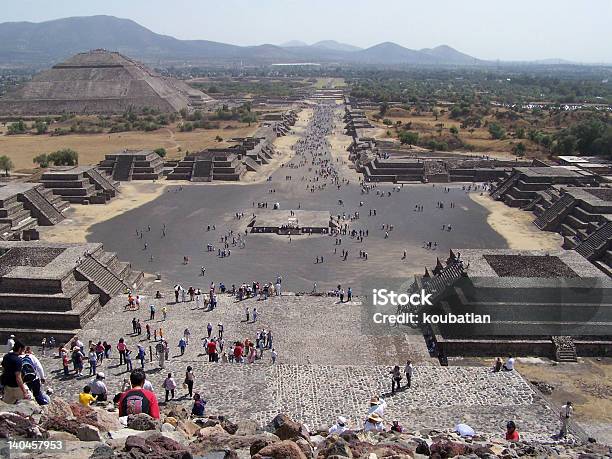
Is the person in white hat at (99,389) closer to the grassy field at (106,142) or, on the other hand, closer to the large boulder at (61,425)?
the large boulder at (61,425)

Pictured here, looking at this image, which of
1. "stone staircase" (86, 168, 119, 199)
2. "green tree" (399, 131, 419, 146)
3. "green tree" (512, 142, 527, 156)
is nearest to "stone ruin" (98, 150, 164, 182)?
"stone staircase" (86, 168, 119, 199)

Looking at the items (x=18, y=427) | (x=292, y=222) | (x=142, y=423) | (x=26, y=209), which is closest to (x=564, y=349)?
(x=142, y=423)

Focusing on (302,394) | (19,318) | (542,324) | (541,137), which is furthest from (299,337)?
(541,137)

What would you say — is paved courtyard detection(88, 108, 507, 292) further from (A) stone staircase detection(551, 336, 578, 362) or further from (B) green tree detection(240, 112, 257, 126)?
(B) green tree detection(240, 112, 257, 126)

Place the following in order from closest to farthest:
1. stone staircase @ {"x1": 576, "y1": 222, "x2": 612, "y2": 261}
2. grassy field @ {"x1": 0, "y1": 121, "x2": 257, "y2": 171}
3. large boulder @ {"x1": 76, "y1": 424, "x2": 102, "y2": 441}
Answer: large boulder @ {"x1": 76, "y1": 424, "x2": 102, "y2": 441} → stone staircase @ {"x1": 576, "y1": 222, "x2": 612, "y2": 261} → grassy field @ {"x1": 0, "y1": 121, "x2": 257, "y2": 171}

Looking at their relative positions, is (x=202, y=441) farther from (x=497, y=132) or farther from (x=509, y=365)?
(x=497, y=132)

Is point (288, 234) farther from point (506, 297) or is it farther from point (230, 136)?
point (230, 136)

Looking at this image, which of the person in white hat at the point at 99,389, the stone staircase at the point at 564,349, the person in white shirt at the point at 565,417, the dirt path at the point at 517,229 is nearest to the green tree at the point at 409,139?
the dirt path at the point at 517,229
